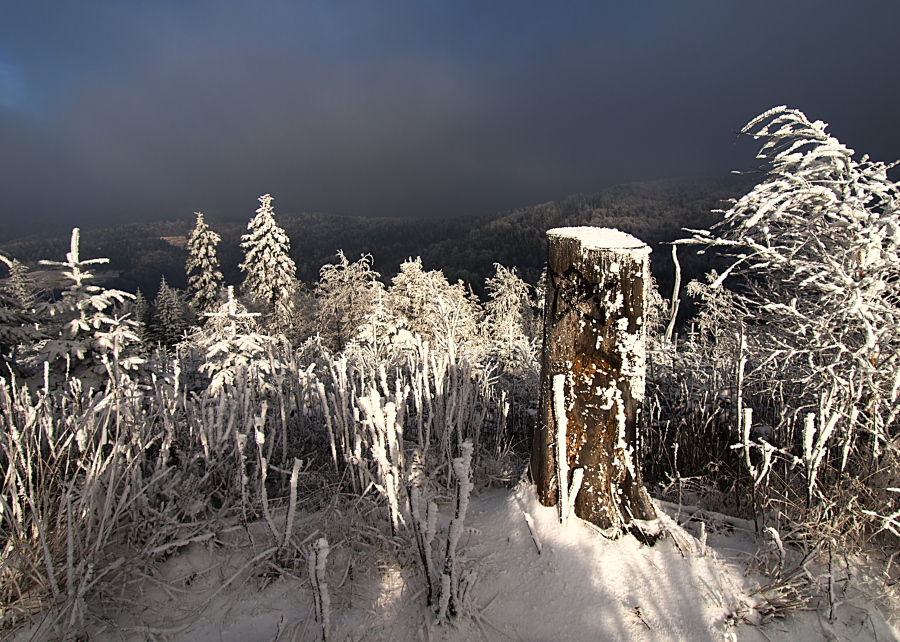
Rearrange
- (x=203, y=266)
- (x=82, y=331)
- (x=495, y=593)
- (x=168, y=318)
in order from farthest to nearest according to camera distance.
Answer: (x=168, y=318) < (x=203, y=266) < (x=82, y=331) < (x=495, y=593)

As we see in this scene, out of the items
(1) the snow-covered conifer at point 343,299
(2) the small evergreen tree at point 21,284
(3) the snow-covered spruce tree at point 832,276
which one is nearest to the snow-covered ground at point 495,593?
(3) the snow-covered spruce tree at point 832,276

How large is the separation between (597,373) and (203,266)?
89.6 feet

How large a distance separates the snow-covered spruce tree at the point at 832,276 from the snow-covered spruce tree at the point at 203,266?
26.4m

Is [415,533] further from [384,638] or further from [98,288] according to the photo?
[98,288]

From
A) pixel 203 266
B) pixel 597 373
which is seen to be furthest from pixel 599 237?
pixel 203 266

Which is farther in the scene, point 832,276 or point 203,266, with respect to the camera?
point 203,266

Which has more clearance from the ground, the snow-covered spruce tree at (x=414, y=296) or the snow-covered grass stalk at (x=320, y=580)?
the snow-covered spruce tree at (x=414, y=296)

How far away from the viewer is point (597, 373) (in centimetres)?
246

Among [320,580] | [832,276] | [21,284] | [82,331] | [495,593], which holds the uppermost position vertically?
[21,284]

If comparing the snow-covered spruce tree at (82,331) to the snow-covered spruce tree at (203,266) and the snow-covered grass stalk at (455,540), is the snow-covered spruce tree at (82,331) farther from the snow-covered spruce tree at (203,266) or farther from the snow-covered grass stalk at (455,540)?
the snow-covered spruce tree at (203,266)

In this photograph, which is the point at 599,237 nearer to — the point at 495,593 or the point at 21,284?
the point at 495,593

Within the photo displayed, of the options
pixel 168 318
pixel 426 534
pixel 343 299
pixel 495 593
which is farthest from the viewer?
pixel 168 318

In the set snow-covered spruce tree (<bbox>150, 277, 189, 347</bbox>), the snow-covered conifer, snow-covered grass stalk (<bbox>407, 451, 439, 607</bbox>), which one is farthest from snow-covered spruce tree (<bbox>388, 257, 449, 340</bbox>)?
snow-covered spruce tree (<bbox>150, 277, 189, 347</bbox>)

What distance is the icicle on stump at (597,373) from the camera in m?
2.38
